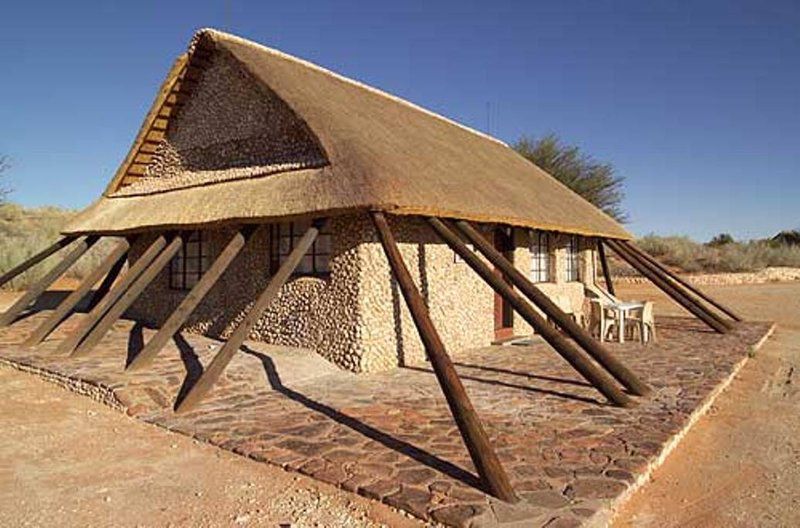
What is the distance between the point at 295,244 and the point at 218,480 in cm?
485

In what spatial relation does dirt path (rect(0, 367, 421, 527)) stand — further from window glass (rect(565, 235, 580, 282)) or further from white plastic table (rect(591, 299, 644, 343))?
window glass (rect(565, 235, 580, 282))

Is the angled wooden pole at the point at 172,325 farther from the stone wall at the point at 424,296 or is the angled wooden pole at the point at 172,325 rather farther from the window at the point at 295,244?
the stone wall at the point at 424,296

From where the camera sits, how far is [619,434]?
16.8 ft

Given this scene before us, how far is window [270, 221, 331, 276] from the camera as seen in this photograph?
8227mm

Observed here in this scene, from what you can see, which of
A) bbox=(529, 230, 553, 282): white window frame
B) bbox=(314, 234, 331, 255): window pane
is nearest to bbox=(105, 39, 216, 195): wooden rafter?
bbox=(314, 234, 331, 255): window pane

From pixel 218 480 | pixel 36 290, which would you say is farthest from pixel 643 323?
pixel 36 290

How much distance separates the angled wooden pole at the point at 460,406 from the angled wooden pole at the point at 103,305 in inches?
198

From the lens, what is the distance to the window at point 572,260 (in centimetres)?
1338

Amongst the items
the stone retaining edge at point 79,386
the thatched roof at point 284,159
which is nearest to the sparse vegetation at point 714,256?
the thatched roof at point 284,159

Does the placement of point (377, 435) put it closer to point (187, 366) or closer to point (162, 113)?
point (187, 366)

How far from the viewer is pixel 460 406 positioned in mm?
4461

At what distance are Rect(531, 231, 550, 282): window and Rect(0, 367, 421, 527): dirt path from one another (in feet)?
28.4

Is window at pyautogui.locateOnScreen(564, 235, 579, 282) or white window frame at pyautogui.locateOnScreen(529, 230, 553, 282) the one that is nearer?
white window frame at pyautogui.locateOnScreen(529, 230, 553, 282)

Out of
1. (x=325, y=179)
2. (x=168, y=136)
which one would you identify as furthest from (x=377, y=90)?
(x=325, y=179)
